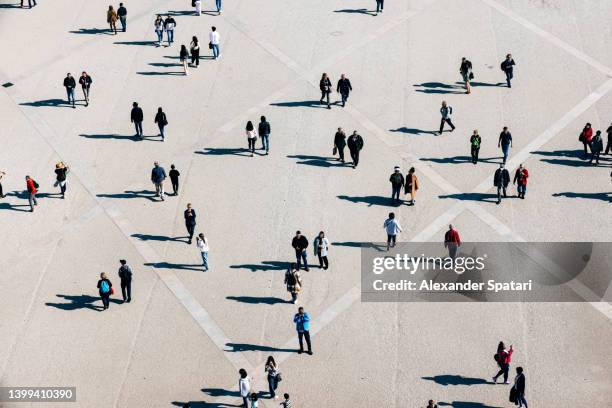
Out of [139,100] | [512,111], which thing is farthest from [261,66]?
[512,111]

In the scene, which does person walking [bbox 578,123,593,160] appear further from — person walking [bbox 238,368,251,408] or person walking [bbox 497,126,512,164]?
person walking [bbox 238,368,251,408]

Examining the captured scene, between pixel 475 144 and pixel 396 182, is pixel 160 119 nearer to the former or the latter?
pixel 396 182

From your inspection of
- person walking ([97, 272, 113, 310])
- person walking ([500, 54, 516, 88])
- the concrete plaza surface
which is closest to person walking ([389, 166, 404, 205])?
the concrete plaza surface

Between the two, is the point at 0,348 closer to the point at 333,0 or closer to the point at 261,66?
the point at 261,66

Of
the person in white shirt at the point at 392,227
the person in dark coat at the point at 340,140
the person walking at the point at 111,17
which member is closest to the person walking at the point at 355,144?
the person in dark coat at the point at 340,140

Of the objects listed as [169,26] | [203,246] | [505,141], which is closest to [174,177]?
[203,246]
